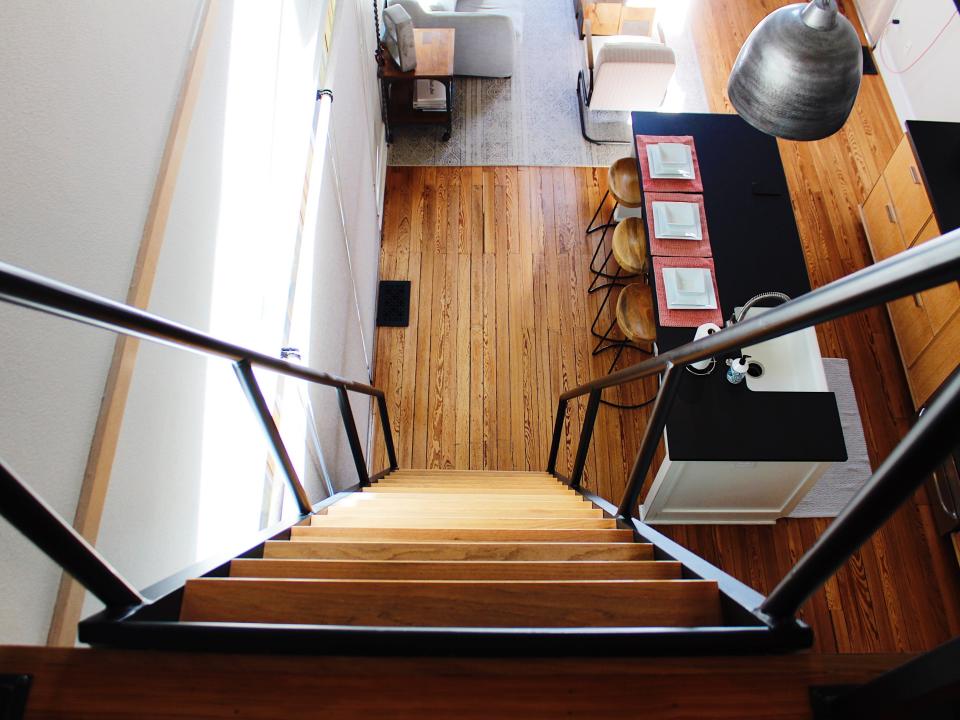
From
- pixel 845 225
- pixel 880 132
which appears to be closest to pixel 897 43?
pixel 880 132

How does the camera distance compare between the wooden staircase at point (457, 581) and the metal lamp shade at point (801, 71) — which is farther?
the metal lamp shade at point (801, 71)

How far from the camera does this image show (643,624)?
3.47ft

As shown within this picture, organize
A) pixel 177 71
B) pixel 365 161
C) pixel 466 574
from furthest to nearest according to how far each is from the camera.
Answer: pixel 365 161
pixel 177 71
pixel 466 574

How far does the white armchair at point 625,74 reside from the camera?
14.5 ft

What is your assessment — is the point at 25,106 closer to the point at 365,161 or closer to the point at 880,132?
the point at 365,161

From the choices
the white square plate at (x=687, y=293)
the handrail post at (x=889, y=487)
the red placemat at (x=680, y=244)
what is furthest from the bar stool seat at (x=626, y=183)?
the handrail post at (x=889, y=487)

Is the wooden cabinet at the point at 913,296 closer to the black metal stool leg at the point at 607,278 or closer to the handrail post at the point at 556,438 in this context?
the black metal stool leg at the point at 607,278

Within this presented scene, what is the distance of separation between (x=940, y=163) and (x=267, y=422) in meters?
3.69

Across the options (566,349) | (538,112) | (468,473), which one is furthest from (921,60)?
(468,473)

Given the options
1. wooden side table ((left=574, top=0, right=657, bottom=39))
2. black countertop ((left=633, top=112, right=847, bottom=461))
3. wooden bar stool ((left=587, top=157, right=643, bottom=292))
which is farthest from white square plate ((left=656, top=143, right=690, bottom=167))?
wooden side table ((left=574, top=0, right=657, bottom=39))

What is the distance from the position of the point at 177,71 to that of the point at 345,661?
54.0 inches

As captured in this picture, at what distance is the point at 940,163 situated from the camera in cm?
326

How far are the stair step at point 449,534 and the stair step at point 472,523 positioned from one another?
4.2 inches

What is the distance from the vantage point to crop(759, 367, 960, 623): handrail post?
58 cm
